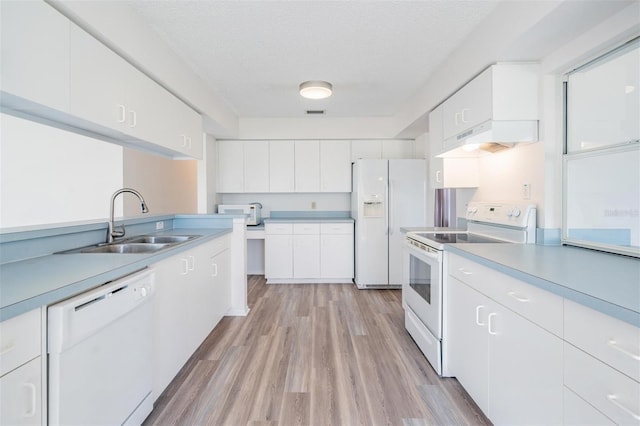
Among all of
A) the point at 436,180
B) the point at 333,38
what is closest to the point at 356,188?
the point at 436,180

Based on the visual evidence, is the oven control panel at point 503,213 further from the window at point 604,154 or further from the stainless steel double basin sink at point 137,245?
the stainless steel double basin sink at point 137,245

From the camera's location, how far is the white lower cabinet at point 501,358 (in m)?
1.07

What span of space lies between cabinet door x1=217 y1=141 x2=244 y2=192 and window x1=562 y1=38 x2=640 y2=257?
3785mm

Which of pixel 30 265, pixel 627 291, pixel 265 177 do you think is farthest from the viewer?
pixel 265 177

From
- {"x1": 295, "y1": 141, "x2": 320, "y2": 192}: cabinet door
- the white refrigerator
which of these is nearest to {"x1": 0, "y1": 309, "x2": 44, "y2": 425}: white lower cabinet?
the white refrigerator

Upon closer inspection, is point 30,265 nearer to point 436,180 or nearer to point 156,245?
point 156,245

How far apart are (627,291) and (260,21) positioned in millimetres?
2319

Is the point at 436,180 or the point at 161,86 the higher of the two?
the point at 161,86

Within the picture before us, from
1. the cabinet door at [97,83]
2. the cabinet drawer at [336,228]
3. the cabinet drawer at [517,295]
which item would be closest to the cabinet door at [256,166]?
the cabinet drawer at [336,228]

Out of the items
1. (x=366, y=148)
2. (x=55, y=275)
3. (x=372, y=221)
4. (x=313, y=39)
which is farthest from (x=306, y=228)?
(x=55, y=275)

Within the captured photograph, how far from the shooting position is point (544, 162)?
1.85m

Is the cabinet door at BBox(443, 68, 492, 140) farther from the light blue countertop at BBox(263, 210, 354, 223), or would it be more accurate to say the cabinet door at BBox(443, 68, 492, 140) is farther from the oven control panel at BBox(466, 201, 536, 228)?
the light blue countertop at BBox(263, 210, 354, 223)

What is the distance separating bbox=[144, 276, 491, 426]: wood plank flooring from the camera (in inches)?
62.2

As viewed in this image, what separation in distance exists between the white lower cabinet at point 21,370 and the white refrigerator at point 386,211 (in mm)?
3331
